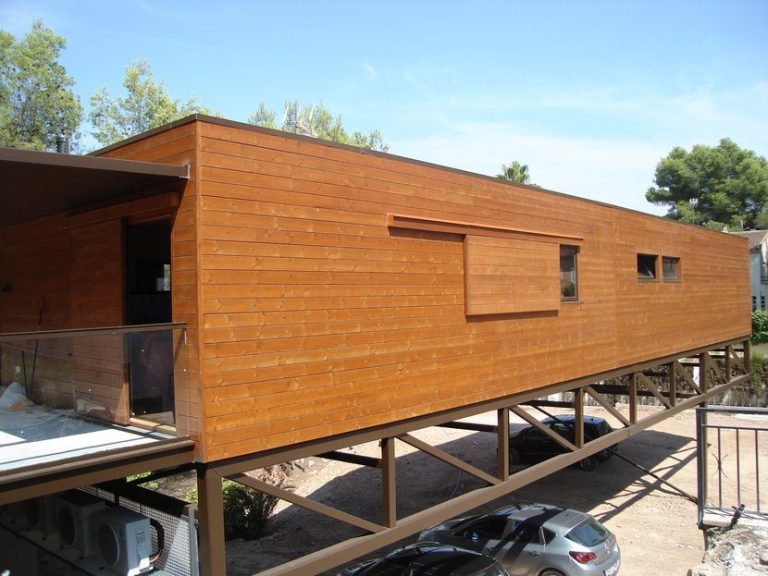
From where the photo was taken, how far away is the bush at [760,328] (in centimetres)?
4009

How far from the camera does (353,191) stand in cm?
678

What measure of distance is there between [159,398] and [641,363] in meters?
10.3

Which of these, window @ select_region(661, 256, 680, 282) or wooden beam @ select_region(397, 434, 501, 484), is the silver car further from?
window @ select_region(661, 256, 680, 282)

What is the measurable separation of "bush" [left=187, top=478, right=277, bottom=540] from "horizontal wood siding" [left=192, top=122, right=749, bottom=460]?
30.9 feet

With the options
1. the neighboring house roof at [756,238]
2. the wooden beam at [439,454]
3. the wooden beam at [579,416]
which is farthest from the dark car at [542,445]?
the neighboring house roof at [756,238]

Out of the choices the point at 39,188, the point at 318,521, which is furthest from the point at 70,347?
the point at 318,521

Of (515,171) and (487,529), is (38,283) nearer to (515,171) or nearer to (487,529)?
(487,529)

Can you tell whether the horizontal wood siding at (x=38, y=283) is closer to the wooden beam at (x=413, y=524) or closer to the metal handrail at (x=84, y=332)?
the metal handrail at (x=84, y=332)

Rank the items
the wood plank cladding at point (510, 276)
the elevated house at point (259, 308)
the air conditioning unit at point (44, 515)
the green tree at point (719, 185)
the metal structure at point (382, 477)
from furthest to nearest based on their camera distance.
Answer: the green tree at point (719, 185)
the wood plank cladding at point (510, 276)
the air conditioning unit at point (44, 515)
the metal structure at point (382, 477)
the elevated house at point (259, 308)

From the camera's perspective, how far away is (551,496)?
56.7ft

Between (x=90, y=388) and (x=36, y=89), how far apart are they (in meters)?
27.9

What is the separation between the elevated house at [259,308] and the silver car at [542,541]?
159 cm

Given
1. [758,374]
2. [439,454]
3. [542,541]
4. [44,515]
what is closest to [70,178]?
[44,515]

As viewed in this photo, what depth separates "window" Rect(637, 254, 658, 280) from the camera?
13141 mm
